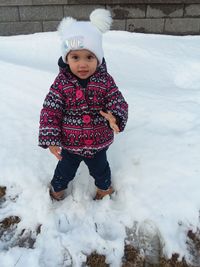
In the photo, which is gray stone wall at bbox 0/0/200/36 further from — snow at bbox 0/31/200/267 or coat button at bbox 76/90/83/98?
coat button at bbox 76/90/83/98

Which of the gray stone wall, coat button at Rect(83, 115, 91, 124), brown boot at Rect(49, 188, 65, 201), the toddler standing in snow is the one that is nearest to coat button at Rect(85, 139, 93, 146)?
the toddler standing in snow

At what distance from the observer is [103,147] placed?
2.06 meters

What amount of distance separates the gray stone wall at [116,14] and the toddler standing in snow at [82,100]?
2.65m

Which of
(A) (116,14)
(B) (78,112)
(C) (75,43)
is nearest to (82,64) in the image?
(C) (75,43)

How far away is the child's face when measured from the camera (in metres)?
1.89

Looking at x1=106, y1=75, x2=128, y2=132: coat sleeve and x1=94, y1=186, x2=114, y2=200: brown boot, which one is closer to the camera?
x1=106, y1=75, x2=128, y2=132: coat sleeve

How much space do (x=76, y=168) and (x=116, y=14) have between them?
2.93m

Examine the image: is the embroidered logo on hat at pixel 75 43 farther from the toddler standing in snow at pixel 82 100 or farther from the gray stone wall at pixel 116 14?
the gray stone wall at pixel 116 14

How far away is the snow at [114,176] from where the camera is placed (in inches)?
81.4

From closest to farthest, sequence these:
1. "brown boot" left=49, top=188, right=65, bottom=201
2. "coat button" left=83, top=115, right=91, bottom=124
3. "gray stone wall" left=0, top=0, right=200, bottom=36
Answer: "coat button" left=83, top=115, right=91, bottom=124 < "brown boot" left=49, top=188, right=65, bottom=201 < "gray stone wall" left=0, top=0, right=200, bottom=36

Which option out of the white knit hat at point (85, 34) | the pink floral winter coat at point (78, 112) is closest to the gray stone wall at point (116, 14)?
the white knit hat at point (85, 34)

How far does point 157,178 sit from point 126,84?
4.54 ft

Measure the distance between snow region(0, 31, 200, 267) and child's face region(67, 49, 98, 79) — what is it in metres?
0.87

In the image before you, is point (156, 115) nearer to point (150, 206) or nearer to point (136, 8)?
point (150, 206)
